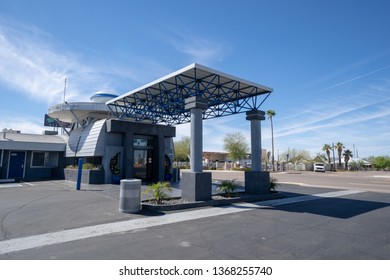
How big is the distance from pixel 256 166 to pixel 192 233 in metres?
7.41

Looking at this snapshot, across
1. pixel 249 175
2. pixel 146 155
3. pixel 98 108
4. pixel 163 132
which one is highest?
pixel 98 108

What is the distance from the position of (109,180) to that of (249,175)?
10252 mm

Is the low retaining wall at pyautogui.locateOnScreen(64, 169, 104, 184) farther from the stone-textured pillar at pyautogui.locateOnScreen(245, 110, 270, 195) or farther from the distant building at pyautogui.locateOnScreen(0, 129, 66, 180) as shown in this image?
the stone-textured pillar at pyautogui.locateOnScreen(245, 110, 270, 195)

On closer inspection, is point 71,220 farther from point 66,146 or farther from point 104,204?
point 66,146

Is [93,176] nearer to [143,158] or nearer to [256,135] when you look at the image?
[143,158]

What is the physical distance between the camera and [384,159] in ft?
284

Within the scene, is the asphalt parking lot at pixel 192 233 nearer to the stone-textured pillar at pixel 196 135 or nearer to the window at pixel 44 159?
the stone-textured pillar at pixel 196 135

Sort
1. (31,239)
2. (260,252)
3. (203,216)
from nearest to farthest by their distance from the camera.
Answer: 1. (260,252)
2. (31,239)
3. (203,216)

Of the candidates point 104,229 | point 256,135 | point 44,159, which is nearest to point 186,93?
point 256,135

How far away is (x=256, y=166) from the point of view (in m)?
12.7

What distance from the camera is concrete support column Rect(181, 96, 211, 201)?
9.94 metres

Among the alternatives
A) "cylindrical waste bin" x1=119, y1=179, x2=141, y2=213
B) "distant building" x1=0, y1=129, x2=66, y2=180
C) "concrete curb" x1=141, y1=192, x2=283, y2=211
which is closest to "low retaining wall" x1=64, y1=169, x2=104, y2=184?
"distant building" x1=0, y1=129, x2=66, y2=180
